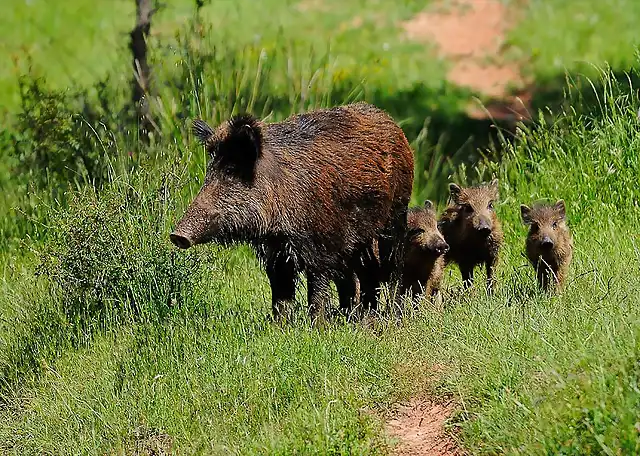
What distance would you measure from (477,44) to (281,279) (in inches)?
522

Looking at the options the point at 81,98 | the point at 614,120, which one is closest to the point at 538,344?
the point at 614,120

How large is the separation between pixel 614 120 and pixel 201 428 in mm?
5937

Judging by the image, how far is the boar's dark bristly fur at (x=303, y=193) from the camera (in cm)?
757

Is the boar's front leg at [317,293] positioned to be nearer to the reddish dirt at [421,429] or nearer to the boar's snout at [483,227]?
the reddish dirt at [421,429]

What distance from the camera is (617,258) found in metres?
8.09

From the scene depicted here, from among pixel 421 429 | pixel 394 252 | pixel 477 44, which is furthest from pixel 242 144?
pixel 477 44

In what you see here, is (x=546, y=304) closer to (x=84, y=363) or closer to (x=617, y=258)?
(x=617, y=258)

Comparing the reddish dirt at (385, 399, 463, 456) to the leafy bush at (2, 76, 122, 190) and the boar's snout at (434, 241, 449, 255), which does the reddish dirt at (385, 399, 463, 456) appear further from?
the leafy bush at (2, 76, 122, 190)

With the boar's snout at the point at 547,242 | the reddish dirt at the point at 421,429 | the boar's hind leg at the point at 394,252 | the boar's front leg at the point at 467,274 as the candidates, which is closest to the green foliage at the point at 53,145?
the boar's hind leg at the point at 394,252

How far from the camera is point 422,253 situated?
8.90 meters

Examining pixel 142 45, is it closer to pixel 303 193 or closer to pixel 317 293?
pixel 303 193

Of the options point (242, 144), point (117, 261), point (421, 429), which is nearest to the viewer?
point (421, 429)

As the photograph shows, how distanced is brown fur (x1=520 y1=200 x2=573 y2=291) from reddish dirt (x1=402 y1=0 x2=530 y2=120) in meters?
9.10

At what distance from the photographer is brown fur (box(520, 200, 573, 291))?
8320 mm
